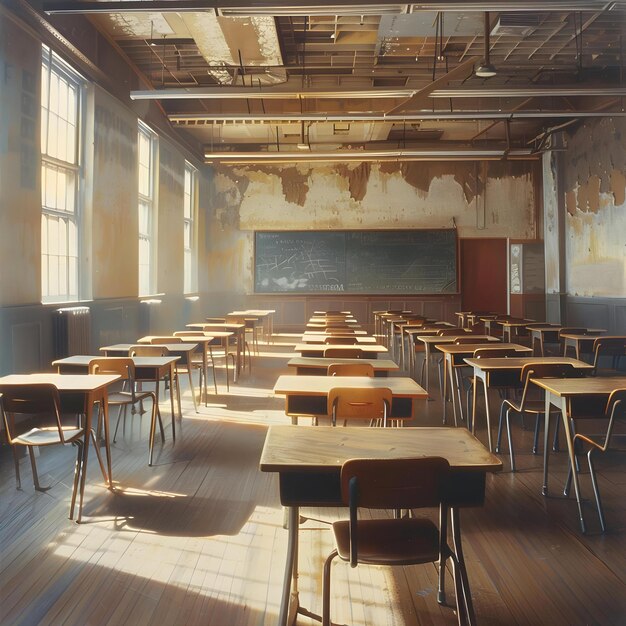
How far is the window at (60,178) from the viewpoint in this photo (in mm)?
5926

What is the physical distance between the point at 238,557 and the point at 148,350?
266 centimetres

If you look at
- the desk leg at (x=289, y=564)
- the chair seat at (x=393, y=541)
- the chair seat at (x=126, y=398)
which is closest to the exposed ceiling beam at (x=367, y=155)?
the chair seat at (x=126, y=398)

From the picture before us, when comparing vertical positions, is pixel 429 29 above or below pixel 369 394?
above

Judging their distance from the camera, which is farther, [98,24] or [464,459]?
[98,24]

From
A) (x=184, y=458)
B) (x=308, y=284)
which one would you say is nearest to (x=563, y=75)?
(x=308, y=284)

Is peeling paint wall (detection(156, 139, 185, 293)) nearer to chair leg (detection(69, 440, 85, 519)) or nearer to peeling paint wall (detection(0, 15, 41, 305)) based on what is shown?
peeling paint wall (detection(0, 15, 41, 305))

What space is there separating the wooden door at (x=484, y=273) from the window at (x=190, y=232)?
5.98m

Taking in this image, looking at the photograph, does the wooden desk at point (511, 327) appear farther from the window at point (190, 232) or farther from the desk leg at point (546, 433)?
the window at point (190, 232)

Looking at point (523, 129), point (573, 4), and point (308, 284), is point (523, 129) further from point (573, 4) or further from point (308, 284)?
point (573, 4)

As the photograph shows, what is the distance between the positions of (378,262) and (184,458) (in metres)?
9.71

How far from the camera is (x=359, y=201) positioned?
13.2 metres

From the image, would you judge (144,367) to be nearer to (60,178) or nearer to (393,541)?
(393,541)

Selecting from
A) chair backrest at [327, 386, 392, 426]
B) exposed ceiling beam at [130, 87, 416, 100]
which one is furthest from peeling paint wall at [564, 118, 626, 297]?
chair backrest at [327, 386, 392, 426]

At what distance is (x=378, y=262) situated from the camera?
13.2m
